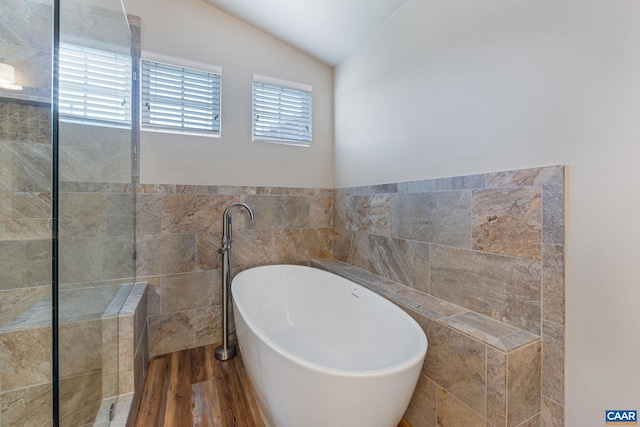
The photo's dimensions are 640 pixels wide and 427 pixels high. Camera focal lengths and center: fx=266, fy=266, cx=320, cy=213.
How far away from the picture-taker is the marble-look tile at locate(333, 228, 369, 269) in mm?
2209

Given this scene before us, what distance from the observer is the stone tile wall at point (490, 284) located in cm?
104

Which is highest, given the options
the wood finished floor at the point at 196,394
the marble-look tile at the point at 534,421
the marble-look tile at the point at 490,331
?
the marble-look tile at the point at 490,331

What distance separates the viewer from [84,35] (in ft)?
4.11

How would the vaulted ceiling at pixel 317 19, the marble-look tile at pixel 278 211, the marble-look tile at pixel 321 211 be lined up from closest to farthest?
the vaulted ceiling at pixel 317 19, the marble-look tile at pixel 278 211, the marble-look tile at pixel 321 211

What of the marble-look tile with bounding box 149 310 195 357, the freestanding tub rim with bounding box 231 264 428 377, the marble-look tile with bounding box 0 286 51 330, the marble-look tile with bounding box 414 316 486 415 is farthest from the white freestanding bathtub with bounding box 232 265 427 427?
the marble-look tile with bounding box 0 286 51 330

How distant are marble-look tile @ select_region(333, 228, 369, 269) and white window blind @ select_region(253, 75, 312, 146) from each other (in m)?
0.97

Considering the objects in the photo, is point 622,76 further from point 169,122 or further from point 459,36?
point 169,122

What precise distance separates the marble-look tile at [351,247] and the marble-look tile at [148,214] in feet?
4.95

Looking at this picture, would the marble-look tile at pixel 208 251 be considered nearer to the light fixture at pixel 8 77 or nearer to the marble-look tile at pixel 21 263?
the marble-look tile at pixel 21 263

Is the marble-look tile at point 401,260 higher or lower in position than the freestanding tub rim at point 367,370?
higher

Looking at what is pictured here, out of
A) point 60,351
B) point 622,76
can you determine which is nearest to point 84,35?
point 60,351

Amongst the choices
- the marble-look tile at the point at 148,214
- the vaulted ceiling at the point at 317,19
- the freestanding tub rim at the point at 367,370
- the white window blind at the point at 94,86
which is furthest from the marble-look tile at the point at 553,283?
the marble-look tile at the point at 148,214

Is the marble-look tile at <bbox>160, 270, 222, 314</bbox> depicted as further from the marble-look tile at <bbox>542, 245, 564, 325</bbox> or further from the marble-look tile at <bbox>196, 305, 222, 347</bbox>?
the marble-look tile at <bbox>542, 245, 564, 325</bbox>

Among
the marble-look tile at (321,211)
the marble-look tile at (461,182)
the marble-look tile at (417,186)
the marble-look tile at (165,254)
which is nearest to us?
the marble-look tile at (461,182)
